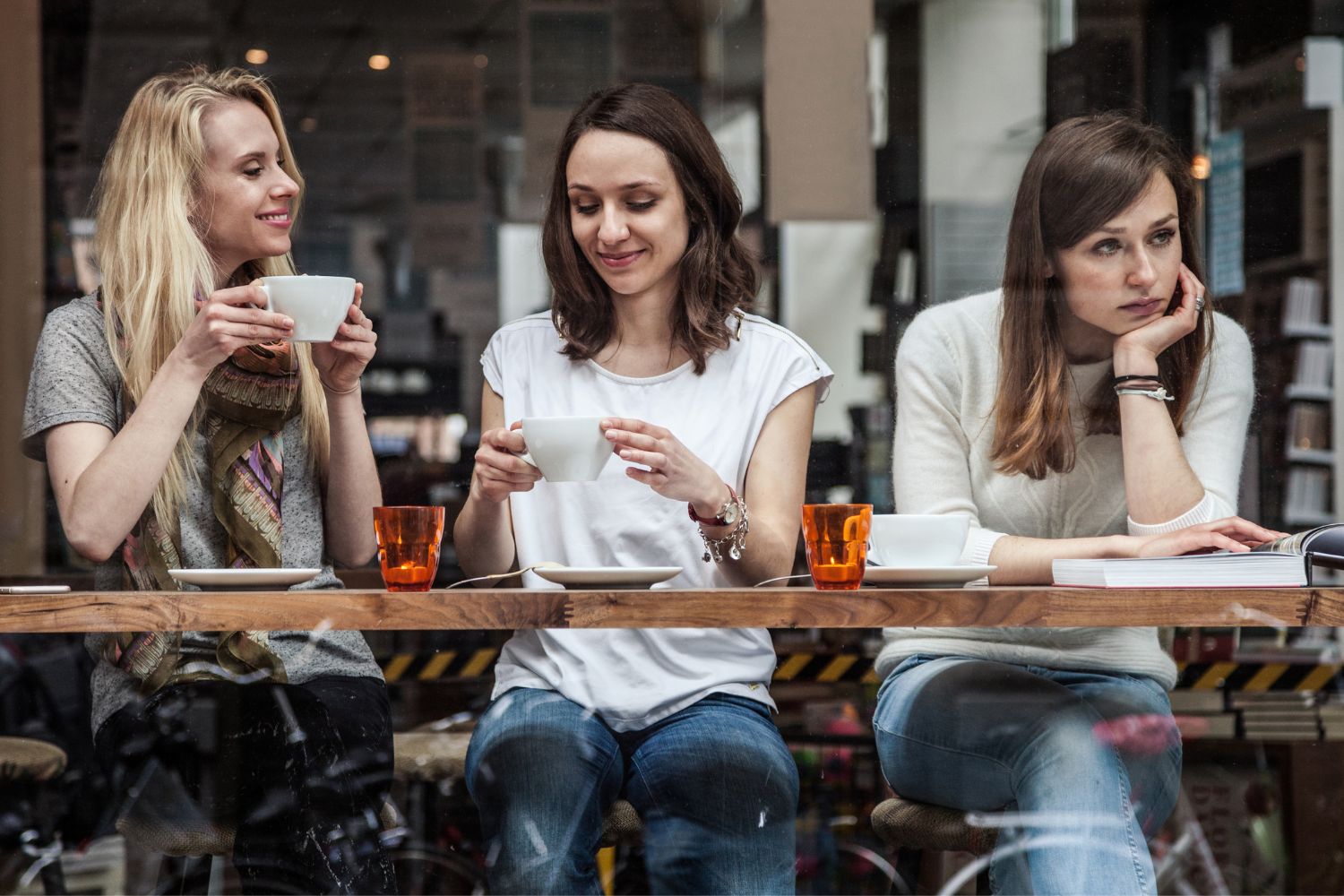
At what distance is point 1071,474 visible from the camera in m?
1.98

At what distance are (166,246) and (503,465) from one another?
67 cm

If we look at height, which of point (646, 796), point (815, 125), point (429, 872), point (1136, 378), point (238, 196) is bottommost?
point (429, 872)

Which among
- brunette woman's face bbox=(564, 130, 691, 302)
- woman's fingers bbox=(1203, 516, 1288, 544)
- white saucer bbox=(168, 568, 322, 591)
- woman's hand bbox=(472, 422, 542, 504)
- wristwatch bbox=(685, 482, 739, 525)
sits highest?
brunette woman's face bbox=(564, 130, 691, 302)

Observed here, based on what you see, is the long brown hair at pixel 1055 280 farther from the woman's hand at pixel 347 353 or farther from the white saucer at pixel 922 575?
the woman's hand at pixel 347 353

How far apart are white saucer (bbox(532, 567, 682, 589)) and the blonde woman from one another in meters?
0.34

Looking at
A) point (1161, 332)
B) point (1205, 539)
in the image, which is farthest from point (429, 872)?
point (1161, 332)

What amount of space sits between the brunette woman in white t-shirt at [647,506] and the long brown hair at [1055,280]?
0.30m

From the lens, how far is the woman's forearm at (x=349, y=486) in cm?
187

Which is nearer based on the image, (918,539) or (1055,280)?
(918,539)

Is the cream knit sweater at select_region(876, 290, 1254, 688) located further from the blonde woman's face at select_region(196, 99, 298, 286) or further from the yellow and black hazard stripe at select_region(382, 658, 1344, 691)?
the blonde woman's face at select_region(196, 99, 298, 286)

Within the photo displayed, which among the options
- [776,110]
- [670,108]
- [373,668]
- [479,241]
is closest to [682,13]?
[776,110]

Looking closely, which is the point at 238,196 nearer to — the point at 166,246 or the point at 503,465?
the point at 166,246

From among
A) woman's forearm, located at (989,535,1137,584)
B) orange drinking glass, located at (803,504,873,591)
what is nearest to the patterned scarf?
orange drinking glass, located at (803,504,873,591)

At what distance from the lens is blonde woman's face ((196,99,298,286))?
78.1 inches
